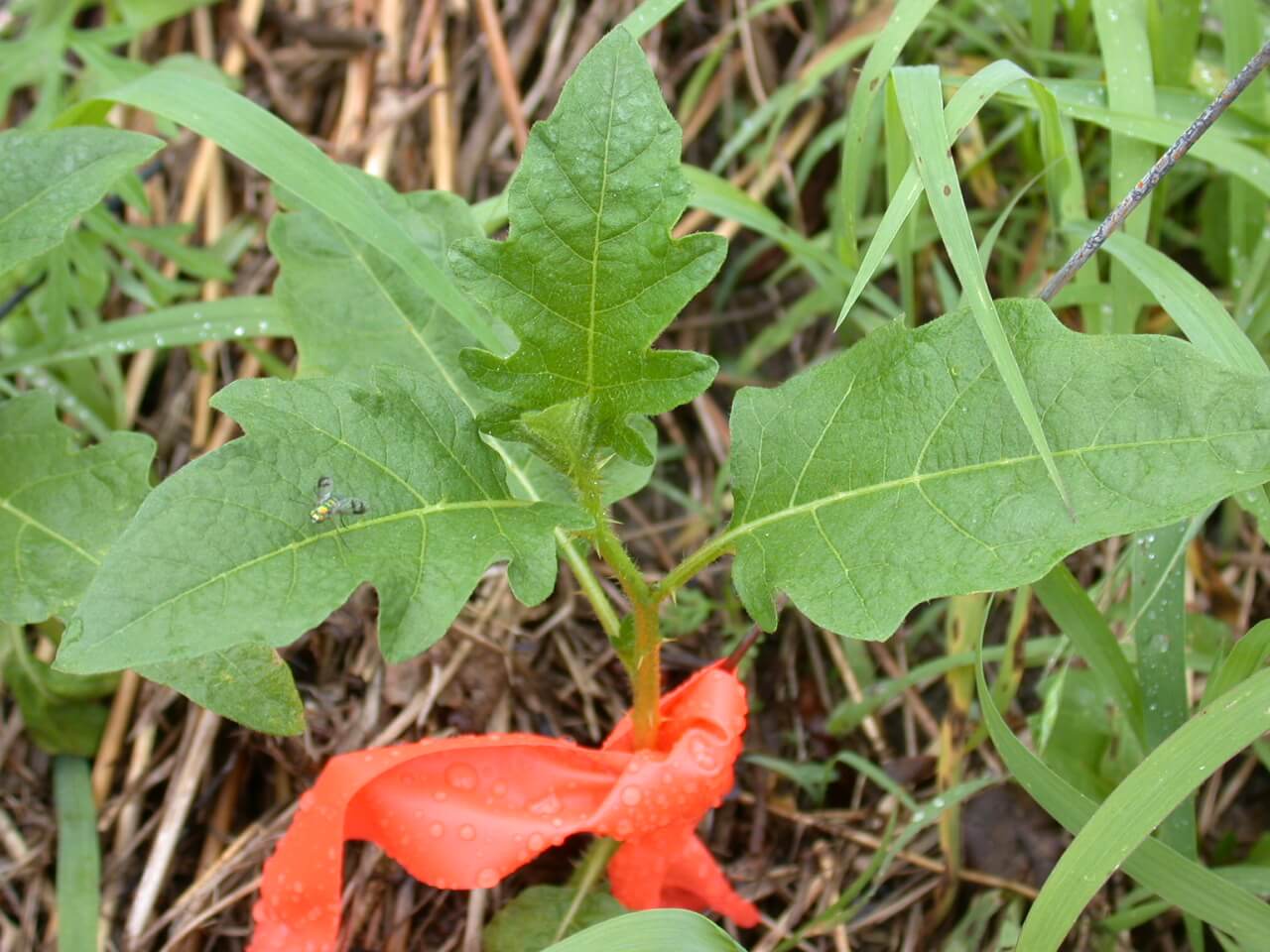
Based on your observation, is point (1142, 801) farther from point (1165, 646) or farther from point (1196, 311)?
point (1196, 311)

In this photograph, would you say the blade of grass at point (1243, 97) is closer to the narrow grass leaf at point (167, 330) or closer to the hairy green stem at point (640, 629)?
the hairy green stem at point (640, 629)

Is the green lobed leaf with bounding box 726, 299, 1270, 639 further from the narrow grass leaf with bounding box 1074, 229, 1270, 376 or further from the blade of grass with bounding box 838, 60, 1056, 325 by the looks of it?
the narrow grass leaf with bounding box 1074, 229, 1270, 376

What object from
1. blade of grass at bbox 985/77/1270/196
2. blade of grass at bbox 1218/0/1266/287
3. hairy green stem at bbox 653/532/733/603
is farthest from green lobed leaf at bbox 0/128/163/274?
blade of grass at bbox 1218/0/1266/287

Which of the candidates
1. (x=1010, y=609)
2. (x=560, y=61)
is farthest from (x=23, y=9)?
(x=1010, y=609)

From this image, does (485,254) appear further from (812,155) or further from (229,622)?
(812,155)

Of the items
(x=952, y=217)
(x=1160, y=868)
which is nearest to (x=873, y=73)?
(x=952, y=217)
